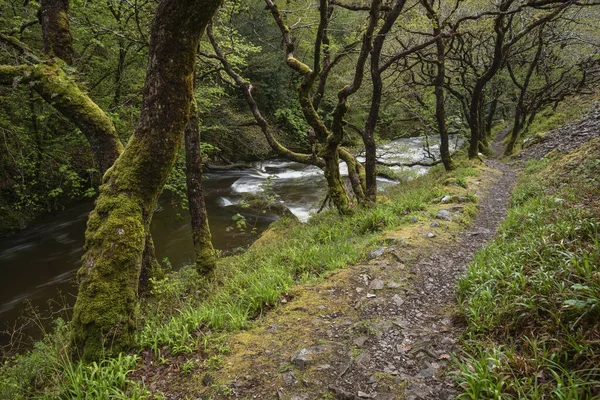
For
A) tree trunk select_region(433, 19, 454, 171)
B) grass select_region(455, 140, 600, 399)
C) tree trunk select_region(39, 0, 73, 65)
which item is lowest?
grass select_region(455, 140, 600, 399)

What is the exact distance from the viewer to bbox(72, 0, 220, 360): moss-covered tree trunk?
335cm

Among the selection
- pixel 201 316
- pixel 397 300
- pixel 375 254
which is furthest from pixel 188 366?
pixel 375 254

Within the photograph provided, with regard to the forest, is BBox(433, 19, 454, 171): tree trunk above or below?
above

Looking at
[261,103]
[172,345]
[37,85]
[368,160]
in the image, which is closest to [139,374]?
[172,345]

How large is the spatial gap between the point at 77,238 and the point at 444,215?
13.2m

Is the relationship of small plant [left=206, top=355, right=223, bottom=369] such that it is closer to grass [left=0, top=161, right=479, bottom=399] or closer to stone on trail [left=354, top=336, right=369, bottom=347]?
grass [left=0, top=161, right=479, bottom=399]

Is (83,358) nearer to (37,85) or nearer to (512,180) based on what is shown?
(37,85)

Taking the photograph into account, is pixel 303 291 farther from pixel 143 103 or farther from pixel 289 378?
pixel 143 103

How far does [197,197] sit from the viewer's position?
25.1ft

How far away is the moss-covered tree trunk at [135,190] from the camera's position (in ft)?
11.0

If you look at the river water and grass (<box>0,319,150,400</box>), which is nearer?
grass (<box>0,319,150,400</box>)

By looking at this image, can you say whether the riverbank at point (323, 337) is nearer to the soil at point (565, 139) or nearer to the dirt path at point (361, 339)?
the dirt path at point (361, 339)

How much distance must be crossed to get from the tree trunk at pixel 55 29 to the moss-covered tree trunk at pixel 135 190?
320 centimetres

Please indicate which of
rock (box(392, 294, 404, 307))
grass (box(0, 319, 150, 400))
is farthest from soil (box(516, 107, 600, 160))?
grass (box(0, 319, 150, 400))
